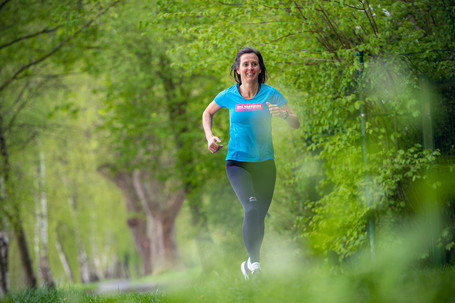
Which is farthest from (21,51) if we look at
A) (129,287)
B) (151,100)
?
(129,287)

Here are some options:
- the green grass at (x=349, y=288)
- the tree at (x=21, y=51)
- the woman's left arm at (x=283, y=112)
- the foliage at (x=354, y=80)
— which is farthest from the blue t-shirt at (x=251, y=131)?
the tree at (x=21, y=51)

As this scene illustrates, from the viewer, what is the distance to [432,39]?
6.68m

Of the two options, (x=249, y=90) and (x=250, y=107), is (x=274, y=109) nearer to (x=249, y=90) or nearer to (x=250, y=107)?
(x=250, y=107)

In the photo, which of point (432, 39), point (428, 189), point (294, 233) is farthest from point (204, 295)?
point (294, 233)

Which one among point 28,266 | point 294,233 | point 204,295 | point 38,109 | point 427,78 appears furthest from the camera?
point 38,109

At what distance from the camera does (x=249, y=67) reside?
5160mm

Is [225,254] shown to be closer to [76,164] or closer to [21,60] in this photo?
[21,60]

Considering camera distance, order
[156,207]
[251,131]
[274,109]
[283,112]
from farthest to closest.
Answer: [156,207] < [251,131] < [283,112] < [274,109]

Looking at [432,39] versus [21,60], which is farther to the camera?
[21,60]

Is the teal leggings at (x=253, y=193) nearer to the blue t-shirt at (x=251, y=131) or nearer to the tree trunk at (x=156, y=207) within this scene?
the blue t-shirt at (x=251, y=131)

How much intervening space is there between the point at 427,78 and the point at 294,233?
378 centimetres

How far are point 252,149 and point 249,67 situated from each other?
2.59 ft

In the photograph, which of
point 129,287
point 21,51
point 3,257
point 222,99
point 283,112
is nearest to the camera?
point 283,112

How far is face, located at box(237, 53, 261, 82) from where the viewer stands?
516cm
